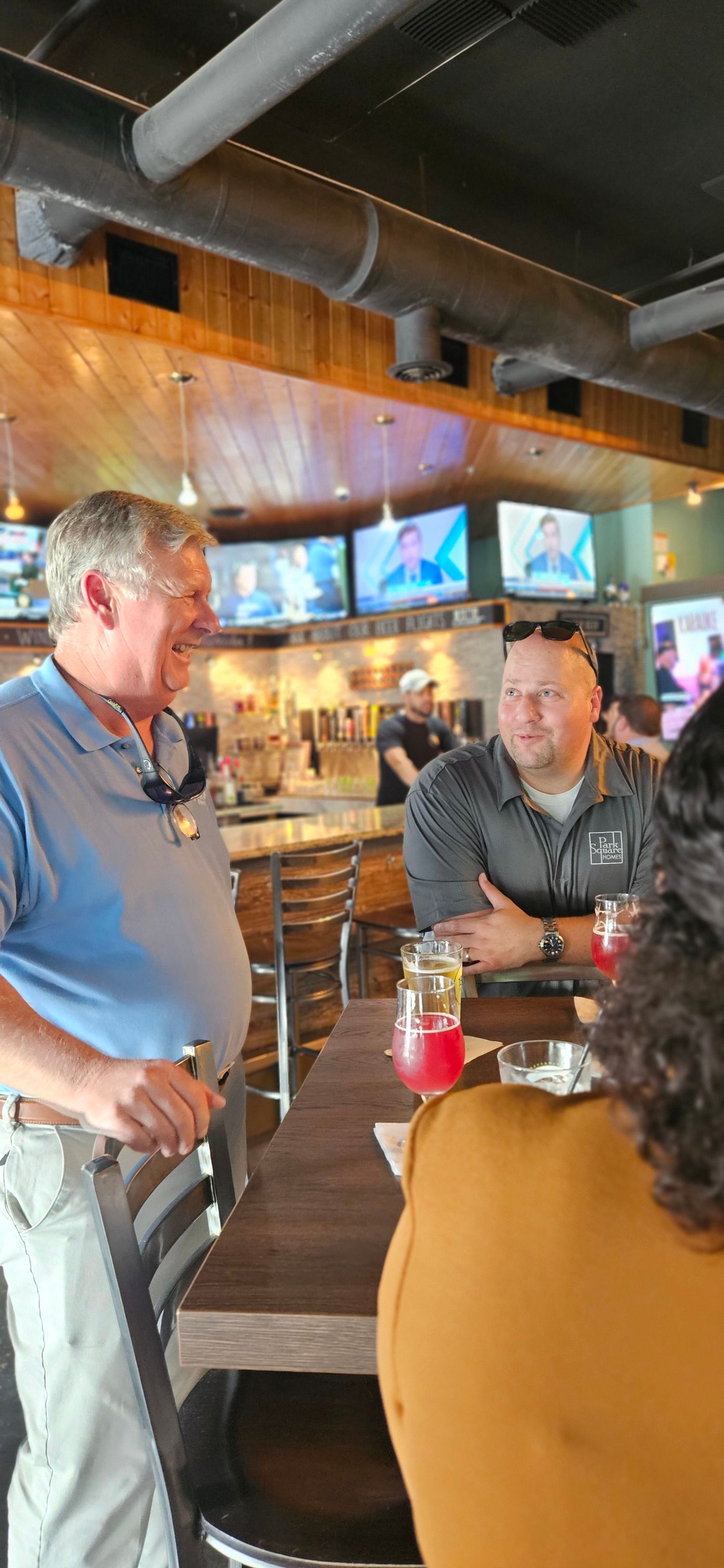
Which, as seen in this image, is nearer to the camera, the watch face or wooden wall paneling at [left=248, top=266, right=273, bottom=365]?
the watch face

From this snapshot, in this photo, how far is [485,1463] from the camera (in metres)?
0.64

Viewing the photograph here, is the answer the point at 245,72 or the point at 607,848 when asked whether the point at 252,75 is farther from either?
the point at 607,848

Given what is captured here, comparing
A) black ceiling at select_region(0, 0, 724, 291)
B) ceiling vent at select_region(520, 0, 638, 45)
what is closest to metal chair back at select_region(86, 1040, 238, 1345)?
black ceiling at select_region(0, 0, 724, 291)

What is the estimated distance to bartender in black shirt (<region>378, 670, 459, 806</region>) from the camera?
23.4 feet

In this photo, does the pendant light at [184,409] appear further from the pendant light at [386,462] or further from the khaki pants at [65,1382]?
the khaki pants at [65,1382]

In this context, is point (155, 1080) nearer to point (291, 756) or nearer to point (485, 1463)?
point (485, 1463)

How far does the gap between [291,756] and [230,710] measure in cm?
84

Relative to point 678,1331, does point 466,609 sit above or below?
above

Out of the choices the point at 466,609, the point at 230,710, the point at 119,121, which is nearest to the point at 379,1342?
the point at 119,121

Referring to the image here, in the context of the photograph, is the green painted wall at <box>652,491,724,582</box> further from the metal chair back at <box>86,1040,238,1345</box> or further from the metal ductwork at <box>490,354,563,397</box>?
the metal chair back at <box>86,1040,238,1345</box>

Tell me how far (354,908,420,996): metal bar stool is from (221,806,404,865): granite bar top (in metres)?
0.46

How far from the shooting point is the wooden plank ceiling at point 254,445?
525 centimetres

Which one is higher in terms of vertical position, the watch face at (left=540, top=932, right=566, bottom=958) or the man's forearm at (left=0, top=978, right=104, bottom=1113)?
the man's forearm at (left=0, top=978, right=104, bottom=1113)

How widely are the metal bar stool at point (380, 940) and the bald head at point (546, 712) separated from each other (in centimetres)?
142
